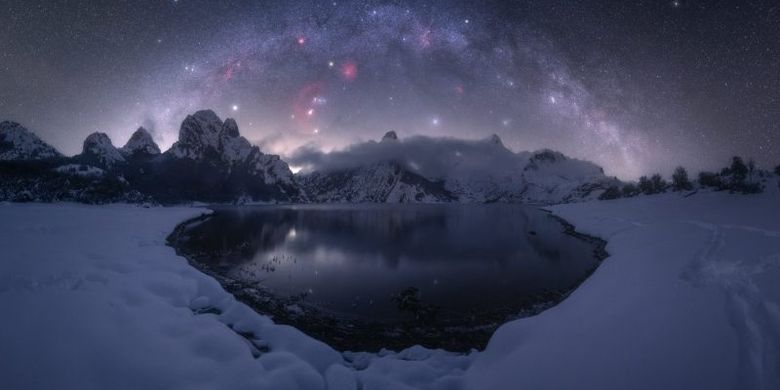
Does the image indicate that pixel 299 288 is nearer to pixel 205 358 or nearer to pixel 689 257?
pixel 205 358

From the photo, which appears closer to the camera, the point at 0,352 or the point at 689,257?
the point at 0,352

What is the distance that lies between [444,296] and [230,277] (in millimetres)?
15543

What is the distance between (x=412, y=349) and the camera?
11562 millimetres

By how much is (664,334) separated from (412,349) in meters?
7.51

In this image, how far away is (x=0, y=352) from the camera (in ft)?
17.5

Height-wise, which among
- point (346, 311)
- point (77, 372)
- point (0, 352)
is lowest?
point (346, 311)

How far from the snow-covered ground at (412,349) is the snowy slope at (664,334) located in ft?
0.11

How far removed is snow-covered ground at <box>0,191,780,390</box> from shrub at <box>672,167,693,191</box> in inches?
2576

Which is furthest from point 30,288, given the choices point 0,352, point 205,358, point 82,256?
point 82,256

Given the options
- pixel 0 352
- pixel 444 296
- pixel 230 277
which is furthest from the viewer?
pixel 230 277

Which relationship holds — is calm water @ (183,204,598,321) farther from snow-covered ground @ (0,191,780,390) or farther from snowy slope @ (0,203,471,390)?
snow-covered ground @ (0,191,780,390)

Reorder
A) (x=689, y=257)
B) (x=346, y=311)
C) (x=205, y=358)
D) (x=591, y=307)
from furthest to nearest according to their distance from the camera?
1. (x=346, y=311)
2. (x=689, y=257)
3. (x=591, y=307)
4. (x=205, y=358)

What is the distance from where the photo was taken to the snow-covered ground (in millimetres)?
5578

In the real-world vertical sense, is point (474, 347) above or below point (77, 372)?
below
